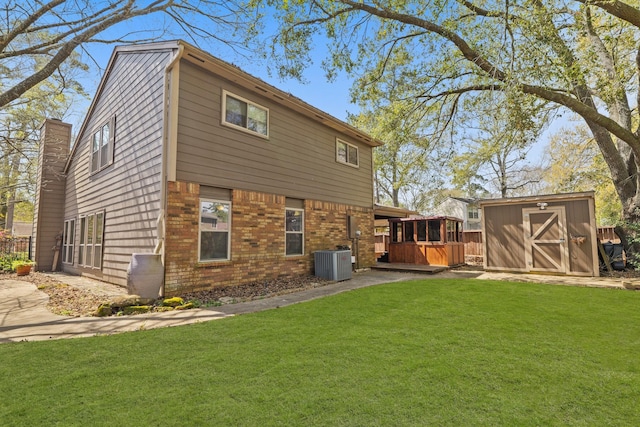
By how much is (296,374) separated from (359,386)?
0.59 m

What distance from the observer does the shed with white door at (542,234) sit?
9.60 m

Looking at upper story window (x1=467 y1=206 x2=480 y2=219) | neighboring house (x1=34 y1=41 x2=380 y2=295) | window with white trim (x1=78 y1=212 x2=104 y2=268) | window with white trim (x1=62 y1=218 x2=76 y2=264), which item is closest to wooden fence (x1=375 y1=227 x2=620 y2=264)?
neighboring house (x1=34 y1=41 x2=380 y2=295)

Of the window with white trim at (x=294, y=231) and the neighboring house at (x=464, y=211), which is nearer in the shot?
the window with white trim at (x=294, y=231)

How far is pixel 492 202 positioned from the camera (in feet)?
36.8

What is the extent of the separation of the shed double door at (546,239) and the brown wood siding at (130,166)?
37.3 feet

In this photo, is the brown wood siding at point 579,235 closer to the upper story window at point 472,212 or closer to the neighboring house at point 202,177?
the neighboring house at point 202,177

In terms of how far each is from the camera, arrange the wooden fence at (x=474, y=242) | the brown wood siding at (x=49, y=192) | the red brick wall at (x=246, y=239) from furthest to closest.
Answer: the wooden fence at (x=474, y=242), the brown wood siding at (x=49, y=192), the red brick wall at (x=246, y=239)

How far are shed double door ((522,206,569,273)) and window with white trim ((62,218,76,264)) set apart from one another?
16201 mm

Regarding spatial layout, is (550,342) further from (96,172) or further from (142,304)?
(96,172)

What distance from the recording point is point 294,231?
31.1 feet

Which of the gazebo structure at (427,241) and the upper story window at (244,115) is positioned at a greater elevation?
the upper story window at (244,115)

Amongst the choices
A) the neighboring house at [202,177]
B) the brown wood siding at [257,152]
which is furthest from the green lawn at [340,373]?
the brown wood siding at [257,152]

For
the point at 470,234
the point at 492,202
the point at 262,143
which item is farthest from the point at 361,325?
the point at 470,234

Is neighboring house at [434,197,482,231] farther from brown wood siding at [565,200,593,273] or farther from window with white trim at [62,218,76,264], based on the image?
window with white trim at [62,218,76,264]
